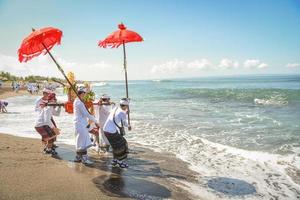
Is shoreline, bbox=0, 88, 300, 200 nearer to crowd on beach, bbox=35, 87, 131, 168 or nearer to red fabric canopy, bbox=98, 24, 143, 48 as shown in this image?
crowd on beach, bbox=35, 87, 131, 168

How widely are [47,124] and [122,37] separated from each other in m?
3.15

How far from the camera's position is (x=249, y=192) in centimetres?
595

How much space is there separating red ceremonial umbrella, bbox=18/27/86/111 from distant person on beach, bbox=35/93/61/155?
170 centimetres

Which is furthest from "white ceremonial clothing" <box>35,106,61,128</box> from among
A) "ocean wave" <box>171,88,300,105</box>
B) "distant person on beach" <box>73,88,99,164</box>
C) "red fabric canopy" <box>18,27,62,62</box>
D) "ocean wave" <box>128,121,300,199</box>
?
"ocean wave" <box>171,88,300,105</box>

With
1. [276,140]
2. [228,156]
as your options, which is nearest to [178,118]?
[276,140]

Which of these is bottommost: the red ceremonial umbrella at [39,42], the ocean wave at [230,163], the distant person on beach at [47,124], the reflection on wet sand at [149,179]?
the ocean wave at [230,163]

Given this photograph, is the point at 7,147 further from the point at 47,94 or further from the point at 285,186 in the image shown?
the point at 285,186

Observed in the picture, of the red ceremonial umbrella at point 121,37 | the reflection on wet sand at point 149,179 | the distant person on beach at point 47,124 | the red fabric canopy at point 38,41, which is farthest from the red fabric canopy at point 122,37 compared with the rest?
the reflection on wet sand at point 149,179

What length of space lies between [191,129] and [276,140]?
11.8 ft

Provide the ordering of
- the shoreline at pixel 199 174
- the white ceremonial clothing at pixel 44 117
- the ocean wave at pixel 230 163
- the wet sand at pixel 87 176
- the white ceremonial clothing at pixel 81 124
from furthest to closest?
the white ceremonial clothing at pixel 44 117 < the white ceremonial clothing at pixel 81 124 < the ocean wave at pixel 230 163 < the shoreline at pixel 199 174 < the wet sand at pixel 87 176

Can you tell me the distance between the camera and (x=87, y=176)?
608cm

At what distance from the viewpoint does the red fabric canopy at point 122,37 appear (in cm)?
719

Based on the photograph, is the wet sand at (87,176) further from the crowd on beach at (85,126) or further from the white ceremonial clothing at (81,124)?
the white ceremonial clothing at (81,124)

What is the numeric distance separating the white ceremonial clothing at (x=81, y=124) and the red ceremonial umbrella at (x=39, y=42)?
815mm
